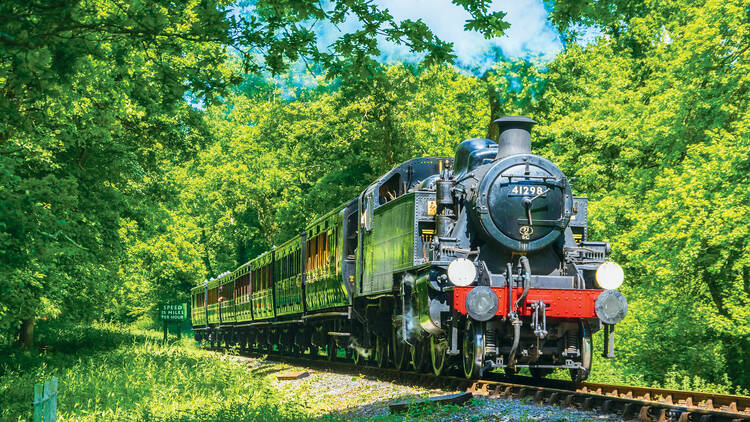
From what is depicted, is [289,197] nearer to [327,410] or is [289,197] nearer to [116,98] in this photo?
[116,98]

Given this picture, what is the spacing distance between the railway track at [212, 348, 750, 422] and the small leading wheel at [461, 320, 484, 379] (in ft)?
0.65

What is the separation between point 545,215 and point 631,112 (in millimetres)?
15763

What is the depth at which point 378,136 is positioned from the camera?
98.9 ft

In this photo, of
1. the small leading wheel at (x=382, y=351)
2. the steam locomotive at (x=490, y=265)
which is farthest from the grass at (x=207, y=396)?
the steam locomotive at (x=490, y=265)

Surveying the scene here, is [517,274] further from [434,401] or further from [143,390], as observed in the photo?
[143,390]

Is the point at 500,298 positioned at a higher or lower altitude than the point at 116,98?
lower

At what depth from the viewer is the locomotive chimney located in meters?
11.4

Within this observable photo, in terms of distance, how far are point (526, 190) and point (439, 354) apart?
303cm

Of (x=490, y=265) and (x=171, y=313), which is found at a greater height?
(x=490, y=265)

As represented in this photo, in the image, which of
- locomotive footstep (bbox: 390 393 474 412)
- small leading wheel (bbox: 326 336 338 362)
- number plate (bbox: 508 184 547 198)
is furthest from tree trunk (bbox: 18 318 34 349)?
number plate (bbox: 508 184 547 198)

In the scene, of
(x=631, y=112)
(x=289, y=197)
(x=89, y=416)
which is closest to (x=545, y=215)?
(x=89, y=416)

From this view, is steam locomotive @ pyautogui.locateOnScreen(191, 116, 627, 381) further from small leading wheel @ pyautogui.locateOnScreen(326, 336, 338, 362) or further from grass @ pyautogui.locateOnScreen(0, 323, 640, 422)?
small leading wheel @ pyautogui.locateOnScreen(326, 336, 338, 362)

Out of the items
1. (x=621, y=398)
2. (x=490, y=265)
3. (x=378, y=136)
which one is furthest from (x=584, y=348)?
(x=378, y=136)

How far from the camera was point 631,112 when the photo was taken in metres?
25.1
